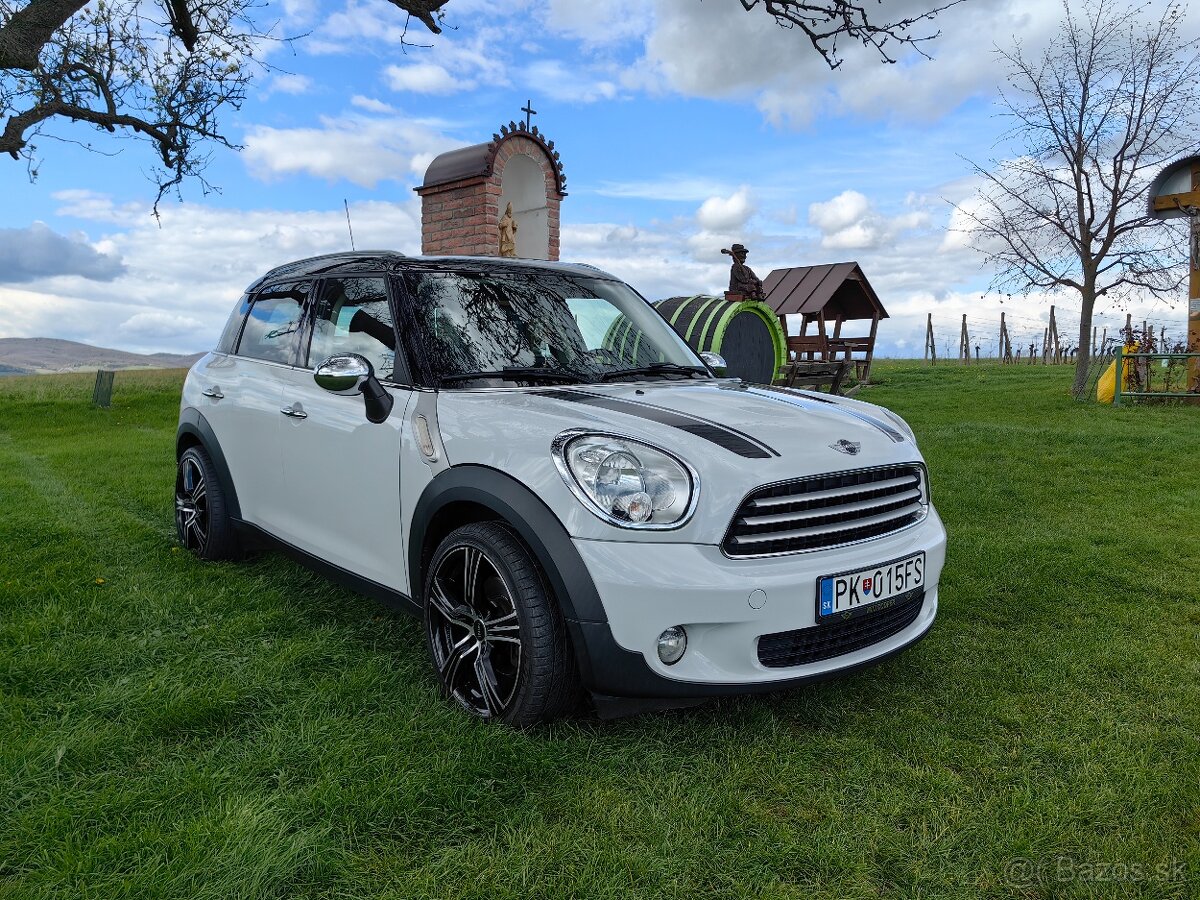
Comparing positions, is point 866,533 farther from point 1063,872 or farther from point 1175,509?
point 1175,509

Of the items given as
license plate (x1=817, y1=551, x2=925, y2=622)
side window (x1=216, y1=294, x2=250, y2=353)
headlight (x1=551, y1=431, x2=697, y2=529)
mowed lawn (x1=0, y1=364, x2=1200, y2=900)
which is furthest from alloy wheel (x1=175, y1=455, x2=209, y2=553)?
license plate (x1=817, y1=551, x2=925, y2=622)

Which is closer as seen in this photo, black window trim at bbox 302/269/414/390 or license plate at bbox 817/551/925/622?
license plate at bbox 817/551/925/622

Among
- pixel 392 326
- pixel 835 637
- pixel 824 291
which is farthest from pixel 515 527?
pixel 824 291

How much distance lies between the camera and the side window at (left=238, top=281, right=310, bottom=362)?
4.21 m

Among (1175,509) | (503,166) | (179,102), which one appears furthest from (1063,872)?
(179,102)

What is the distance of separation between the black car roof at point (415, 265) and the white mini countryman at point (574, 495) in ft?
0.07

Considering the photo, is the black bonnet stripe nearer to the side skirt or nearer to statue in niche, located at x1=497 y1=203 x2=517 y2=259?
the side skirt

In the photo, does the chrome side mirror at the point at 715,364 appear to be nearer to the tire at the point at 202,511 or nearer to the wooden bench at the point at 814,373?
the tire at the point at 202,511

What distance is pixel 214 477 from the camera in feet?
15.5

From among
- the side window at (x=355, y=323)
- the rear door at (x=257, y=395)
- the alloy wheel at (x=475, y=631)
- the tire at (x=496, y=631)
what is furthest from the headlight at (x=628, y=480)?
the rear door at (x=257, y=395)

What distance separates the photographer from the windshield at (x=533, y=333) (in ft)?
10.8

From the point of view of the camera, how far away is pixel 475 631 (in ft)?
9.50

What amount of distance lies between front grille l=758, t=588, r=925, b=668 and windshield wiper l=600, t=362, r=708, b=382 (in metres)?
1.31

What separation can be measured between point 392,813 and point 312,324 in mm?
2441
